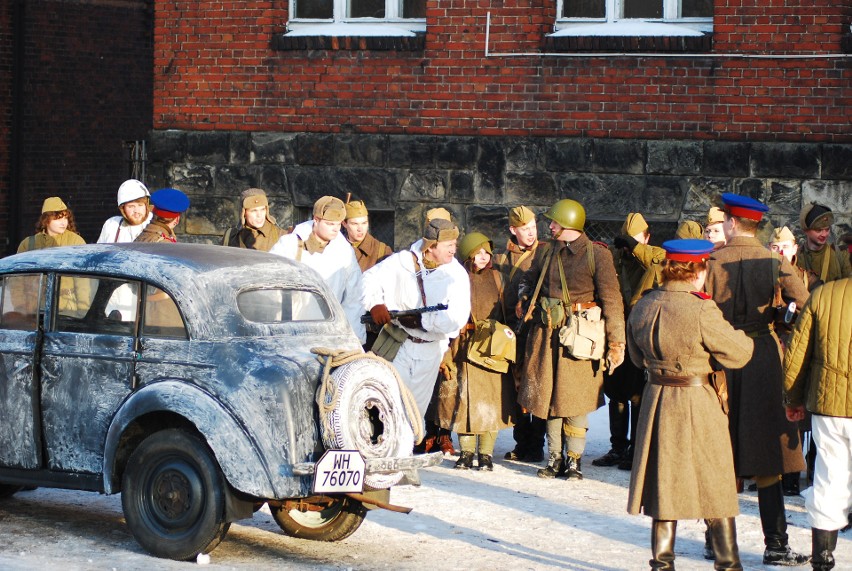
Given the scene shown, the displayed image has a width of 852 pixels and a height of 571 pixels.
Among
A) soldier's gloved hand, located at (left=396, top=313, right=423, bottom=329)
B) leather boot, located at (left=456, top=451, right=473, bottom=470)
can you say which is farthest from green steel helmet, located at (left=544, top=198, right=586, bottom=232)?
leather boot, located at (left=456, top=451, right=473, bottom=470)

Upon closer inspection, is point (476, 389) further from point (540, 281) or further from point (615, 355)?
point (615, 355)

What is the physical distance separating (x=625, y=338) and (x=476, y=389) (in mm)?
1179

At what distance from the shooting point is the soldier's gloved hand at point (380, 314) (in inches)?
419

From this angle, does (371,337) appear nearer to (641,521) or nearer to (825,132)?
(641,521)

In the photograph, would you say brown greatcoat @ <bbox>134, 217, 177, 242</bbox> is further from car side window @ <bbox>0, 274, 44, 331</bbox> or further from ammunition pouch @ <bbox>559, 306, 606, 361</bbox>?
ammunition pouch @ <bbox>559, 306, 606, 361</bbox>

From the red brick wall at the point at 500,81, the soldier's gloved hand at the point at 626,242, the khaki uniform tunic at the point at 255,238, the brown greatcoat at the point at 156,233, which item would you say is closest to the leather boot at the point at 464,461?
the soldier's gloved hand at the point at 626,242

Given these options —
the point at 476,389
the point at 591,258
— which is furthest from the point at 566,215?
the point at 476,389

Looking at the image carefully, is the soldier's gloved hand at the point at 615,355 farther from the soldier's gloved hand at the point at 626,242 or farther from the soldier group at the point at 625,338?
the soldier's gloved hand at the point at 626,242

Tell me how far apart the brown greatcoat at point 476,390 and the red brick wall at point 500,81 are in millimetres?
3424

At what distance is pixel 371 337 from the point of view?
11883 millimetres

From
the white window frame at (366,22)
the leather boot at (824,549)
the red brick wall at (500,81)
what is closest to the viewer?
the leather boot at (824,549)

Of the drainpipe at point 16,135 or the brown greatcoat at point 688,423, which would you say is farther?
the drainpipe at point 16,135

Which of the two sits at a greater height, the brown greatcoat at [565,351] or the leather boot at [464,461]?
the brown greatcoat at [565,351]

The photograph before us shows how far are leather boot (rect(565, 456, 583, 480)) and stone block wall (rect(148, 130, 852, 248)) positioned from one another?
155 inches
